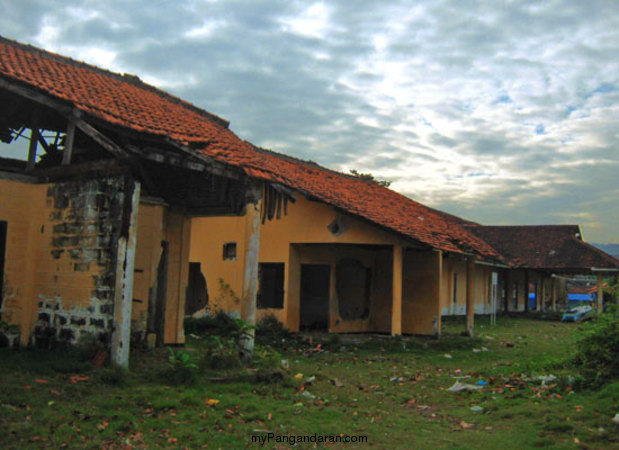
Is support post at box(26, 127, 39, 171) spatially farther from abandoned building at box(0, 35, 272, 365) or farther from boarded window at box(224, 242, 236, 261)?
boarded window at box(224, 242, 236, 261)

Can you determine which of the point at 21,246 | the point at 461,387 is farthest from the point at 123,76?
the point at 461,387

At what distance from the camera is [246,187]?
416 inches

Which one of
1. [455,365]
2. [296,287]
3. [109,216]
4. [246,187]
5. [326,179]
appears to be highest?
[326,179]

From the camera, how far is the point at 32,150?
959 cm

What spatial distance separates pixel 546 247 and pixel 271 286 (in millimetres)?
21816

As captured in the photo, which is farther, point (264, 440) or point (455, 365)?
point (455, 365)

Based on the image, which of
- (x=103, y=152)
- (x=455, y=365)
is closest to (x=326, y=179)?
(x=455, y=365)

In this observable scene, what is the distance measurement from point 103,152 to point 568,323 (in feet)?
82.3

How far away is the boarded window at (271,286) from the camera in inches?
676

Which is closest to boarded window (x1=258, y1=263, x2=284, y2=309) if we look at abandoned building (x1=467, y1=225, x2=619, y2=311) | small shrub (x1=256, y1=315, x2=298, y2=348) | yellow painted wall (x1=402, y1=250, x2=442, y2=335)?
small shrub (x1=256, y1=315, x2=298, y2=348)

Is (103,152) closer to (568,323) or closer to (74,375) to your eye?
(74,375)

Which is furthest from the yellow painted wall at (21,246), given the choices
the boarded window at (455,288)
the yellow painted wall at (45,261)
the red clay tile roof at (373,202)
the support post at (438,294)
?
the boarded window at (455,288)

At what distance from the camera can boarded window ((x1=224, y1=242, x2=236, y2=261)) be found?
1798 cm

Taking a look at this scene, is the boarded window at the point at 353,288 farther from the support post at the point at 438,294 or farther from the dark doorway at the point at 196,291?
the dark doorway at the point at 196,291
